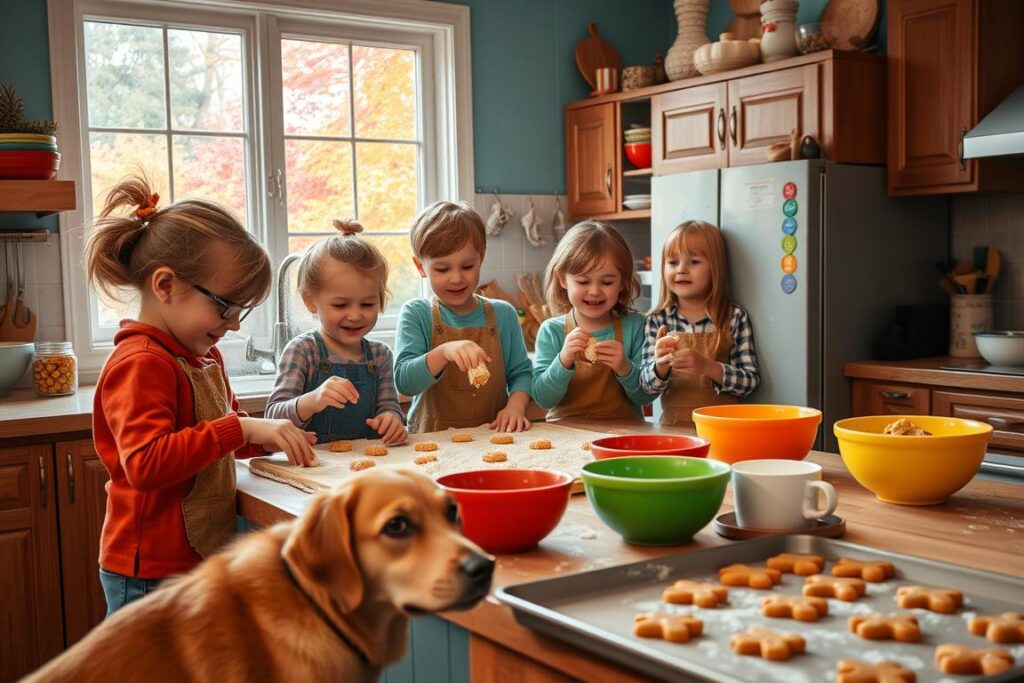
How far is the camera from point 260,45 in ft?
13.4

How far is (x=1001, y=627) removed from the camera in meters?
0.91

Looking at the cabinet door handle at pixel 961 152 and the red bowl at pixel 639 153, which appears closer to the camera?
the cabinet door handle at pixel 961 152

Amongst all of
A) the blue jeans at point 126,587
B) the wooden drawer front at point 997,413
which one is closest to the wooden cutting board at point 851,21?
the wooden drawer front at point 997,413

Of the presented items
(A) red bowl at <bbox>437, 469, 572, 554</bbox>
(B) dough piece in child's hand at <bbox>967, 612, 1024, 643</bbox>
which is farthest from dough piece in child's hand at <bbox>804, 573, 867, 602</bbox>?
(A) red bowl at <bbox>437, 469, 572, 554</bbox>

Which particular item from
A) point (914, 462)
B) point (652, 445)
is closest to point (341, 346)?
point (652, 445)

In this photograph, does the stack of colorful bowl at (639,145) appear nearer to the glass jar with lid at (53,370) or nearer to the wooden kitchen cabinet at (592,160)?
the wooden kitchen cabinet at (592,160)

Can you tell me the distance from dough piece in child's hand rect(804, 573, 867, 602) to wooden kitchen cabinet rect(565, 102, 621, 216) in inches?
143

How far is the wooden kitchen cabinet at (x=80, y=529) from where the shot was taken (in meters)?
2.89

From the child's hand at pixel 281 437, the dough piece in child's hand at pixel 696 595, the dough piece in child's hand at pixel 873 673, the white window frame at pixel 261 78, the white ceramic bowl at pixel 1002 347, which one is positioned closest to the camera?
the dough piece in child's hand at pixel 873 673

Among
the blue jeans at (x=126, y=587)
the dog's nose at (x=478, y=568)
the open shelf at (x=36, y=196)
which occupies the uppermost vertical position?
the open shelf at (x=36, y=196)

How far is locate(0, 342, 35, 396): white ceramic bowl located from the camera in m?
3.20

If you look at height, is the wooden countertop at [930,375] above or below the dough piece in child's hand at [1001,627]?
below

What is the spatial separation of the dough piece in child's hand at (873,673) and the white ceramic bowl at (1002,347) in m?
2.87

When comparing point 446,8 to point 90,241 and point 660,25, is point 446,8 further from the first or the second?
point 90,241
